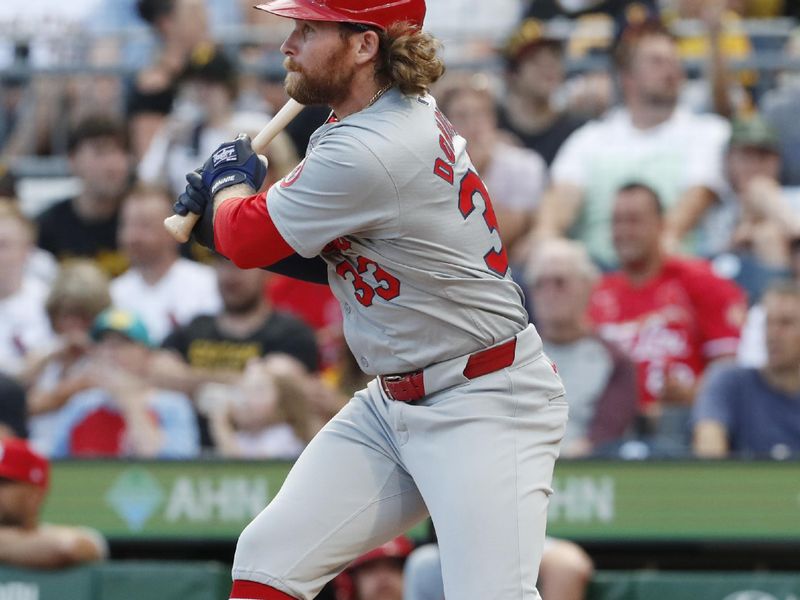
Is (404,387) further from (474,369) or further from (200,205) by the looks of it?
(200,205)

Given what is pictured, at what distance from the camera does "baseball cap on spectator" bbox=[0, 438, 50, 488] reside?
568 centimetres

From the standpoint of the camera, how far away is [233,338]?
6.92 meters

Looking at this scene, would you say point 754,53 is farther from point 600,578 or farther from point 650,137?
point 600,578

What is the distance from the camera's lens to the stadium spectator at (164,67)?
8945mm

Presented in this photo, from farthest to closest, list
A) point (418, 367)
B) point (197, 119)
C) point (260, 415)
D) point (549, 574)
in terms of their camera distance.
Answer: point (197, 119) < point (260, 415) < point (549, 574) < point (418, 367)

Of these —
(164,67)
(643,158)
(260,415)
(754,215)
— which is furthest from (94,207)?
(754,215)

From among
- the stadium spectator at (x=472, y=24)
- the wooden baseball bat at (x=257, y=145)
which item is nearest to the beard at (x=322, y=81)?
the wooden baseball bat at (x=257, y=145)

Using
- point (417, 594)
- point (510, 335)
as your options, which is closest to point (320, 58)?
point (510, 335)

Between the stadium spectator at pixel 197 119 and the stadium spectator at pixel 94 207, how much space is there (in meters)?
0.29

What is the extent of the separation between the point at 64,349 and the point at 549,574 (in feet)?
8.89

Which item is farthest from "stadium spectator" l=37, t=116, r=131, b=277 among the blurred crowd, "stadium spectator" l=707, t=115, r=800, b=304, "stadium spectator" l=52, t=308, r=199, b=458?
"stadium spectator" l=707, t=115, r=800, b=304

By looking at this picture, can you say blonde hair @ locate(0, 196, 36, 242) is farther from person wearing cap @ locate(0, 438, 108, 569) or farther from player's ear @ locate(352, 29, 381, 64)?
player's ear @ locate(352, 29, 381, 64)

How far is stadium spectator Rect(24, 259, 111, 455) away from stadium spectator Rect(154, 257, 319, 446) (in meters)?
0.38

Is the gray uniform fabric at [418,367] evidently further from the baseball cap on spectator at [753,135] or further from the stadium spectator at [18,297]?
the baseball cap on spectator at [753,135]
